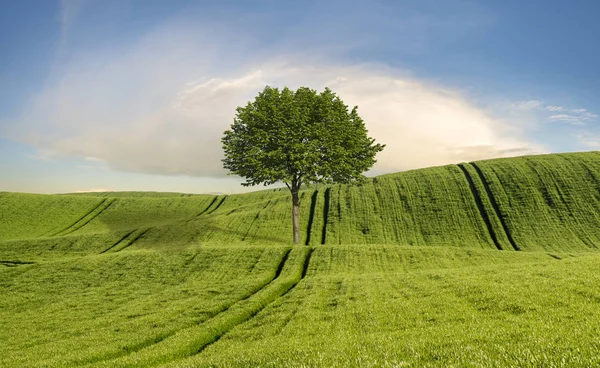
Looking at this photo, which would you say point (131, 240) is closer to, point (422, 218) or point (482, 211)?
point (422, 218)

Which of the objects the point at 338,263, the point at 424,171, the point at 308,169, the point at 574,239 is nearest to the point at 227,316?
the point at 338,263

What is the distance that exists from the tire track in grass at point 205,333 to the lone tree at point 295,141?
813 inches

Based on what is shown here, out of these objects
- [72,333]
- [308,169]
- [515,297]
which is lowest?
[72,333]

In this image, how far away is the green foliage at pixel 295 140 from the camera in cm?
5291

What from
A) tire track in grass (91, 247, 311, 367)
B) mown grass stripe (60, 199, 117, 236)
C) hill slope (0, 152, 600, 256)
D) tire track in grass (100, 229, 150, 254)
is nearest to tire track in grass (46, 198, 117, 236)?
mown grass stripe (60, 199, 117, 236)

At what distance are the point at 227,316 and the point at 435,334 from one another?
52.7 feet

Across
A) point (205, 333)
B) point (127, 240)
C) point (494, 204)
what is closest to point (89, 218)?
point (127, 240)

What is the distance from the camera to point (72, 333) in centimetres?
2464

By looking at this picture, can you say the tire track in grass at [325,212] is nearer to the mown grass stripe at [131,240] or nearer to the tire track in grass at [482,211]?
the tire track in grass at [482,211]

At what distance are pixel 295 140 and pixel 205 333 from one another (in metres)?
35.9

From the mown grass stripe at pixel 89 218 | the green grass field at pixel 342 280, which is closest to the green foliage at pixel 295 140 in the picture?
the green grass field at pixel 342 280

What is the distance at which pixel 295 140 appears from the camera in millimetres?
52906

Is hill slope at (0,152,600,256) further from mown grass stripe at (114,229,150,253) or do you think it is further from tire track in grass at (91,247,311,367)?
tire track in grass at (91,247,311,367)

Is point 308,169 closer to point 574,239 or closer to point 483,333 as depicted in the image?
point 483,333
